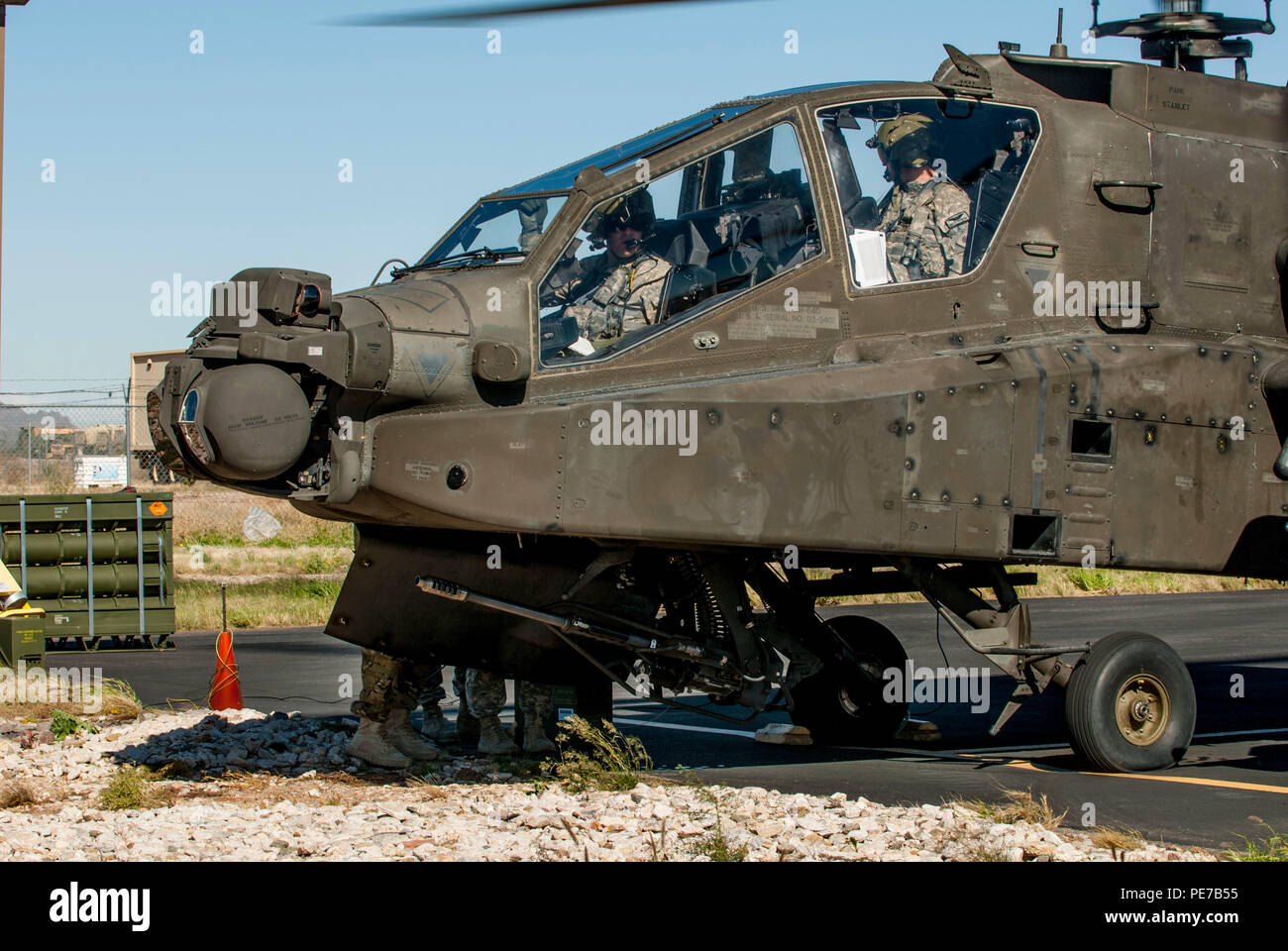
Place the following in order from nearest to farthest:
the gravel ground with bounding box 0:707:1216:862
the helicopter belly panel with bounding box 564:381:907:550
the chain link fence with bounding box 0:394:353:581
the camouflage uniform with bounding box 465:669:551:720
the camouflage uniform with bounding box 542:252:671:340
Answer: the gravel ground with bounding box 0:707:1216:862 < the helicopter belly panel with bounding box 564:381:907:550 < the camouflage uniform with bounding box 542:252:671:340 < the camouflage uniform with bounding box 465:669:551:720 < the chain link fence with bounding box 0:394:353:581

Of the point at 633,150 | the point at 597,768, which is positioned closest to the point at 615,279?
the point at 633,150

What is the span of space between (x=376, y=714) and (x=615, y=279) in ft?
12.0

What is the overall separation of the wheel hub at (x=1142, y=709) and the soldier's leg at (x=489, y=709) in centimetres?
425

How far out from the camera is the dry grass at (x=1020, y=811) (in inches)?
299

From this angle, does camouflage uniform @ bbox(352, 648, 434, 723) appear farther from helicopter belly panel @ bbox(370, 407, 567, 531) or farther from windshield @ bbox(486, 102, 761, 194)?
windshield @ bbox(486, 102, 761, 194)

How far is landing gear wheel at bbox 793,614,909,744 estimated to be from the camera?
1141cm

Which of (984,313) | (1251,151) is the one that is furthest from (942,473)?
(1251,151)

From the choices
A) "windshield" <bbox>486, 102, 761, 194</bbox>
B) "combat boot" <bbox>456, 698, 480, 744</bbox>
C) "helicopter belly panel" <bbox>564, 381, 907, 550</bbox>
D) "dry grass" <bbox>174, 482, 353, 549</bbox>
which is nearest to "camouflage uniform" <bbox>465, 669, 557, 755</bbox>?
"combat boot" <bbox>456, 698, 480, 744</bbox>

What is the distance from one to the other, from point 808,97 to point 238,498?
39.3m

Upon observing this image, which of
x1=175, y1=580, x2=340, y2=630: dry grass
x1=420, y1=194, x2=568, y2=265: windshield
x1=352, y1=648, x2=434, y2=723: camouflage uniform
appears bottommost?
x1=175, y1=580, x2=340, y2=630: dry grass

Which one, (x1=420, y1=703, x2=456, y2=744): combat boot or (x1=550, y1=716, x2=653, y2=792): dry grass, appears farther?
(x1=420, y1=703, x2=456, y2=744): combat boot

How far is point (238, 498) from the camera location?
4606 cm
